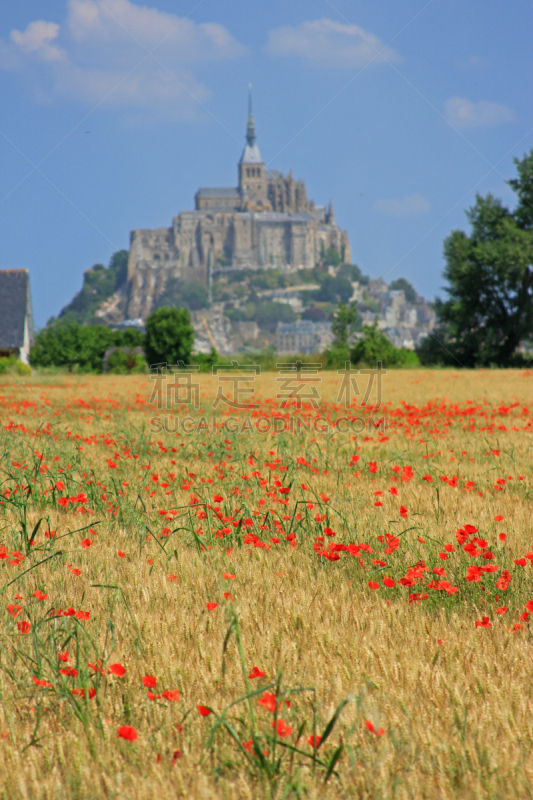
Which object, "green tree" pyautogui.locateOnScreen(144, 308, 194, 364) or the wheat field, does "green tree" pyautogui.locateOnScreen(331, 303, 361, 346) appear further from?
the wheat field

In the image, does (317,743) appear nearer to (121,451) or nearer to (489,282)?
(121,451)

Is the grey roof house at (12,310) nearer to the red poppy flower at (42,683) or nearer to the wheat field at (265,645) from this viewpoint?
the wheat field at (265,645)

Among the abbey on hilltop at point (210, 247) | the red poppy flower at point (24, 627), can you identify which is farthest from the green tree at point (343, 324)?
the abbey on hilltop at point (210, 247)

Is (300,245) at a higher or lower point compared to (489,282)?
higher

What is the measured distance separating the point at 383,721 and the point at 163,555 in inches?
72.5

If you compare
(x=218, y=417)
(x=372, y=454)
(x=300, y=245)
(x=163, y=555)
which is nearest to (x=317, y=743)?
(x=163, y=555)

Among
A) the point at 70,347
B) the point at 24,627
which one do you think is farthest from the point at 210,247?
the point at 24,627

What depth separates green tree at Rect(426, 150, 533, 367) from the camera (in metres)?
38.5

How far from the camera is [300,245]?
618 ft

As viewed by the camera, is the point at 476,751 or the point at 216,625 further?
the point at 216,625

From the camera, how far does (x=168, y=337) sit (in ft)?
138

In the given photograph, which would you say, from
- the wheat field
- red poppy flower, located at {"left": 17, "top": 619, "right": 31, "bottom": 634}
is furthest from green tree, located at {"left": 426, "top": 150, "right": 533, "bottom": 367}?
red poppy flower, located at {"left": 17, "top": 619, "right": 31, "bottom": 634}

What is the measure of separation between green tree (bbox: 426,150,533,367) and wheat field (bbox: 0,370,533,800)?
1435 inches

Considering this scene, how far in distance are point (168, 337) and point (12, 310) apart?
10.2 metres
